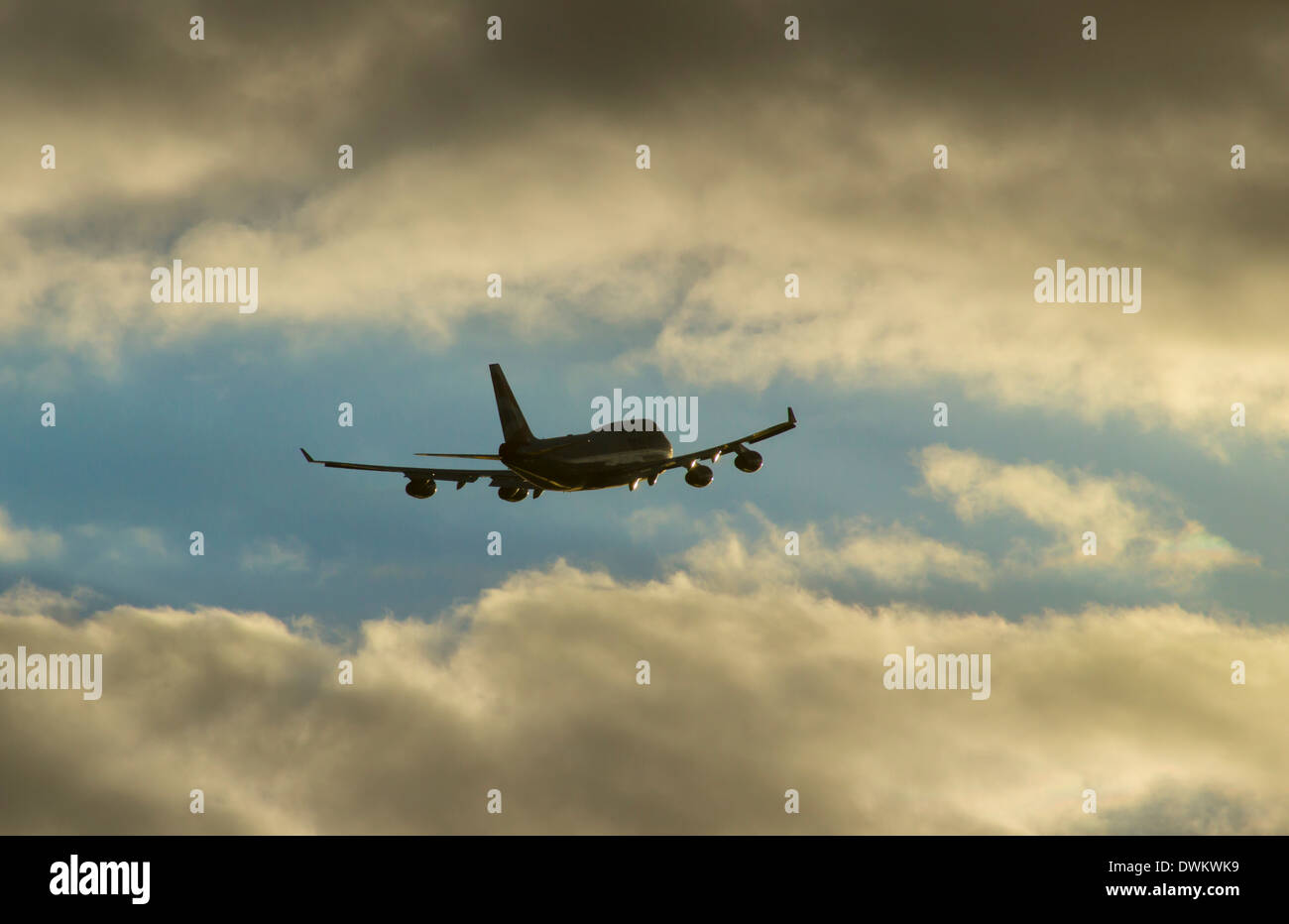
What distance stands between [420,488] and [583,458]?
1347 centimetres

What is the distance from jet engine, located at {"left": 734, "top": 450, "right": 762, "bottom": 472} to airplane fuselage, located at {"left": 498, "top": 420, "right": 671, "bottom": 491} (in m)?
6.43

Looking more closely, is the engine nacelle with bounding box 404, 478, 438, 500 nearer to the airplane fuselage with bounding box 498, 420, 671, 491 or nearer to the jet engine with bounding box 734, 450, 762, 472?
the airplane fuselage with bounding box 498, 420, 671, 491

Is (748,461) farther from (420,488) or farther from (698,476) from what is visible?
(420,488)

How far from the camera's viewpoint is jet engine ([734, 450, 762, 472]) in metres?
107

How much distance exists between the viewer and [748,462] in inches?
4230

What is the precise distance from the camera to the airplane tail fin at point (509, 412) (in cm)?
10775

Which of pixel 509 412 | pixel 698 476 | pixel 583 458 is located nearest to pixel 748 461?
pixel 698 476

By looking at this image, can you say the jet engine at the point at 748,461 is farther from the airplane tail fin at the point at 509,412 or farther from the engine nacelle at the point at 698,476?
the airplane tail fin at the point at 509,412

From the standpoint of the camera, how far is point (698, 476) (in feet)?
358
